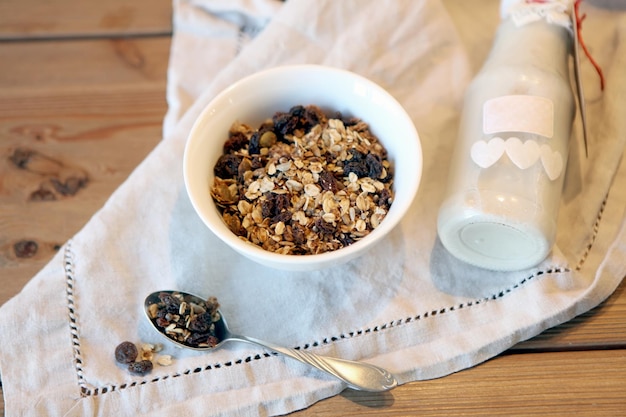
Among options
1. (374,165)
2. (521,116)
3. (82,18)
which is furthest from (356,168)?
(82,18)

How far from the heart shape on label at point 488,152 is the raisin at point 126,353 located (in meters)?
0.54

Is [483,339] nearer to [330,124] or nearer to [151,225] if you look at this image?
→ [330,124]

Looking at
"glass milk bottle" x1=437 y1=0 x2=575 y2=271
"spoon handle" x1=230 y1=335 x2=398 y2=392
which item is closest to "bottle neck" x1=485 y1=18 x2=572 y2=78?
"glass milk bottle" x1=437 y1=0 x2=575 y2=271

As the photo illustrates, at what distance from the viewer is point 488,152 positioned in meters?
0.84

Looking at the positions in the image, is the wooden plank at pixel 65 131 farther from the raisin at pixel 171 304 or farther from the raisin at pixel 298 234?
the raisin at pixel 298 234

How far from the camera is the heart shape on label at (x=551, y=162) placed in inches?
32.7

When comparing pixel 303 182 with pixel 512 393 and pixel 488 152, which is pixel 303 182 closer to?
pixel 488 152

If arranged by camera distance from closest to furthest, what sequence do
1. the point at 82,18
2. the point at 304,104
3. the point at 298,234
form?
the point at 298,234 < the point at 304,104 < the point at 82,18

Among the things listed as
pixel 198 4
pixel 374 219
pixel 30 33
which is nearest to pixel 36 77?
pixel 30 33

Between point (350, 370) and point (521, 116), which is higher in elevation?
point (521, 116)

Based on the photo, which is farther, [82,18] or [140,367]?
[82,18]

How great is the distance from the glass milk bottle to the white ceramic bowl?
0.10 m

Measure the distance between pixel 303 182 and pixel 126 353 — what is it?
336mm

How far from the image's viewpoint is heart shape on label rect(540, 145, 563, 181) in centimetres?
83
